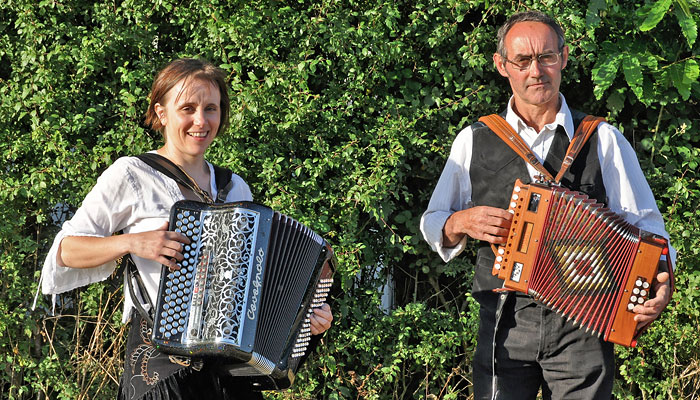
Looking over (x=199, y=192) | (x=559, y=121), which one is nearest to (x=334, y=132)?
(x=559, y=121)

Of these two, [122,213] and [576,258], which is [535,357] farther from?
[122,213]

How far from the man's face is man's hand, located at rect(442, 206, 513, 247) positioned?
48 centimetres

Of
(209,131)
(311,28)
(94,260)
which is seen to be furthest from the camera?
(311,28)

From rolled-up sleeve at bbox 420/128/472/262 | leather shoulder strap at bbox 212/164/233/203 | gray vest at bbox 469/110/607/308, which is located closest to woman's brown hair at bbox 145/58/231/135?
leather shoulder strap at bbox 212/164/233/203

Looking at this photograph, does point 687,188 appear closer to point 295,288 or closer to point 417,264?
point 417,264

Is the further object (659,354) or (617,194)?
(659,354)

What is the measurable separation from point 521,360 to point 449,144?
199cm

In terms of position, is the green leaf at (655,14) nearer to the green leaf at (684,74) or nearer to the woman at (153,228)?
the green leaf at (684,74)

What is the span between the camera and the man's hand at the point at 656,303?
295 cm

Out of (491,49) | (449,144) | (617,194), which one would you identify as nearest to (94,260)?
(617,194)

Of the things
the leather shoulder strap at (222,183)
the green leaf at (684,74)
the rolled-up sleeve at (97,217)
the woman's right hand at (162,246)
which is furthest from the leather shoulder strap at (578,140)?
the green leaf at (684,74)

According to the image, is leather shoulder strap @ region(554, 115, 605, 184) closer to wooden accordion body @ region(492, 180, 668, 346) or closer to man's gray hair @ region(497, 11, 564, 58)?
wooden accordion body @ region(492, 180, 668, 346)

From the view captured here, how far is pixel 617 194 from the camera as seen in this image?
10.5 ft

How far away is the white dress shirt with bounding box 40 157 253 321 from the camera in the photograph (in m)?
2.86
